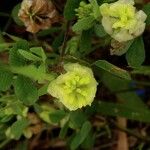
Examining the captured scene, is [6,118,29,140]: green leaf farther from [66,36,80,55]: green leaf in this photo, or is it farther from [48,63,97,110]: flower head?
[48,63,97,110]: flower head

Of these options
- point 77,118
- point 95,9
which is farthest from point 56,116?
point 95,9

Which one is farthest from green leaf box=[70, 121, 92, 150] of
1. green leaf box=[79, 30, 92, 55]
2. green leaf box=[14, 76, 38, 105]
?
green leaf box=[14, 76, 38, 105]

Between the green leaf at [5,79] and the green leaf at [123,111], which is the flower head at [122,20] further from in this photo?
the green leaf at [123,111]

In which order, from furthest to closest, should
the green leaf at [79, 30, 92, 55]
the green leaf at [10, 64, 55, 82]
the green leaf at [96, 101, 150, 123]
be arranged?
1. the green leaf at [96, 101, 150, 123]
2. the green leaf at [79, 30, 92, 55]
3. the green leaf at [10, 64, 55, 82]

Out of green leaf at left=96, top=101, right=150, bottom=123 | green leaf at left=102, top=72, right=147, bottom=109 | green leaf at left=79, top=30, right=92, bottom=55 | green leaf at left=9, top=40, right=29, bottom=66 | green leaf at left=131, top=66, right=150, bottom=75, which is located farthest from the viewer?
green leaf at left=102, top=72, right=147, bottom=109

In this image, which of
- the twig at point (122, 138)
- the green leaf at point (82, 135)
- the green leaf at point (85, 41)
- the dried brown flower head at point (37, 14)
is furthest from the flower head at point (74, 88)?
the twig at point (122, 138)
